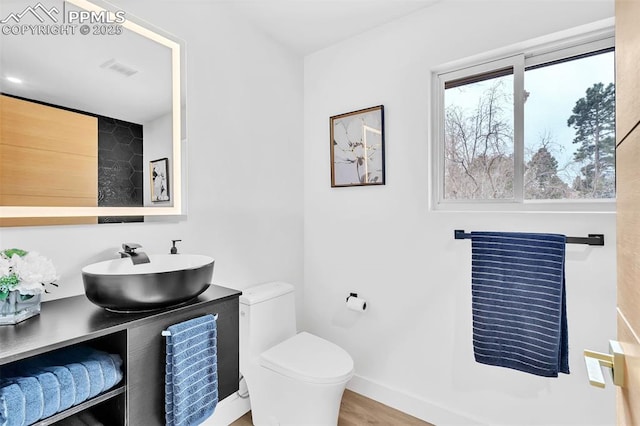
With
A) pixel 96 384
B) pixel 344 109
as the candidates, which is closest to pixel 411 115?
pixel 344 109

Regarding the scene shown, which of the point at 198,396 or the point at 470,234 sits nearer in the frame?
the point at 198,396

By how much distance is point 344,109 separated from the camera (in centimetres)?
224

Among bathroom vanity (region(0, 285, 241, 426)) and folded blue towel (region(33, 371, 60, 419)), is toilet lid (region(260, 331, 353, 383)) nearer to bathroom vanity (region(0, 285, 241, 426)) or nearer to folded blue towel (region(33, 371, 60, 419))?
bathroom vanity (region(0, 285, 241, 426))

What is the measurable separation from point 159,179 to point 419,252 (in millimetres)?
1491

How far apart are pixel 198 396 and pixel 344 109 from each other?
1.87m

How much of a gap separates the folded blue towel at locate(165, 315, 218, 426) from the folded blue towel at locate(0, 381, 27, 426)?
1.22 feet

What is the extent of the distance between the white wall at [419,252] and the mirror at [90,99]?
108 centimetres

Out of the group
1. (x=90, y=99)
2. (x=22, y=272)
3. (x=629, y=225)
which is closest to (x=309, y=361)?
(x=22, y=272)

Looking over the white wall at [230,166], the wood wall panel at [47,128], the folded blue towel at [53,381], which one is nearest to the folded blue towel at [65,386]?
the folded blue towel at [53,381]

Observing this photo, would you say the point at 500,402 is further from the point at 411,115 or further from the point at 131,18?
the point at 131,18

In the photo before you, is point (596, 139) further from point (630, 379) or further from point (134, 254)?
point (134, 254)

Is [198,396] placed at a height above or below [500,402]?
above

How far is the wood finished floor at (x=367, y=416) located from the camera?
6.07ft

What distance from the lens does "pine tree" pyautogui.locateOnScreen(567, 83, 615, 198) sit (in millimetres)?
1485
